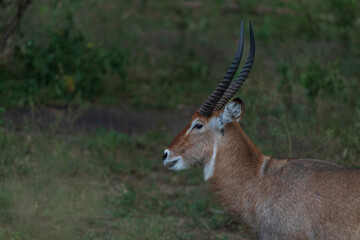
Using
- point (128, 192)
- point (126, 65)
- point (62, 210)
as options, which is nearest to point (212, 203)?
point (128, 192)

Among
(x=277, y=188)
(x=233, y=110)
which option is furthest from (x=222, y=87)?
(x=277, y=188)

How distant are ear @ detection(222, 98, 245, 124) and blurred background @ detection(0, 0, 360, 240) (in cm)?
138

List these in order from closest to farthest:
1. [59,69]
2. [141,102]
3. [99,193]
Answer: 1. [99,193]
2. [59,69]
3. [141,102]

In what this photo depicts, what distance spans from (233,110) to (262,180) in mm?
585

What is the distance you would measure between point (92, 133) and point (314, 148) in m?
2.95

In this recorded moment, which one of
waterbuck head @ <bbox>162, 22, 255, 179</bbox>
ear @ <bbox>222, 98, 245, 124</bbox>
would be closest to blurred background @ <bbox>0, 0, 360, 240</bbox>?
waterbuck head @ <bbox>162, 22, 255, 179</bbox>

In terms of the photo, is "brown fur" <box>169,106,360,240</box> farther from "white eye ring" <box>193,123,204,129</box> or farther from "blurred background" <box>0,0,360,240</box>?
"blurred background" <box>0,0,360,240</box>

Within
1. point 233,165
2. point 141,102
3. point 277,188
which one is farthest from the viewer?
point 141,102

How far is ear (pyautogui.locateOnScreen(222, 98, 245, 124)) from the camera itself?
4.63m

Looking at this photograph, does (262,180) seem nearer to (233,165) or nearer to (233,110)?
(233,165)

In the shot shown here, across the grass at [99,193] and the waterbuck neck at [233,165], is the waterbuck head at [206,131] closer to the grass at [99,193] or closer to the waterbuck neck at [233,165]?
the waterbuck neck at [233,165]

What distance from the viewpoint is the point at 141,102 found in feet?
29.5

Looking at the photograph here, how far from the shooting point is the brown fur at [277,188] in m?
4.20

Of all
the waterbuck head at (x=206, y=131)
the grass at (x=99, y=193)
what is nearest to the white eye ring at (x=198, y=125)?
the waterbuck head at (x=206, y=131)
